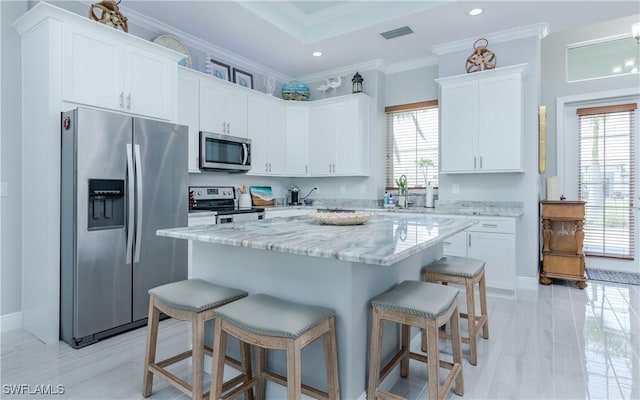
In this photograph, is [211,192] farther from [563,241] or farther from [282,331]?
[563,241]

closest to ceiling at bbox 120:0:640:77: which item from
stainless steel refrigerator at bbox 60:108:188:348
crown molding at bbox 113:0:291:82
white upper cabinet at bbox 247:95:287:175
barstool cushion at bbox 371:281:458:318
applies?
crown molding at bbox 113:0:291:82

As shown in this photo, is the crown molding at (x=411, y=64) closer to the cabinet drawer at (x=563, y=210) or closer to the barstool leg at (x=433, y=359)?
the cabinet drawer at (x=563, y=210)

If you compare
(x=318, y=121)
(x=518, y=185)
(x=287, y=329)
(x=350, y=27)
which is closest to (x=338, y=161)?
(x=318, y=121)

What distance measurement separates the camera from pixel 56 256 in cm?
262

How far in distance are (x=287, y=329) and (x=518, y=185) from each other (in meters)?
3.63

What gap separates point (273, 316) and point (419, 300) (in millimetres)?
689

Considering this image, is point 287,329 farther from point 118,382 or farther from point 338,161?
point 338,161

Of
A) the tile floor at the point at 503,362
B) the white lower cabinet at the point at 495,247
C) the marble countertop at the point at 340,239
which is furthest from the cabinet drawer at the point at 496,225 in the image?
the marble countertop at the point at 340,239

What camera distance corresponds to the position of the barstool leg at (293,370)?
4.39ft

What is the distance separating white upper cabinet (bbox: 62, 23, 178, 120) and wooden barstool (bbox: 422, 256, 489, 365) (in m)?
2.62

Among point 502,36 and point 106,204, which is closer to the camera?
point 106,204

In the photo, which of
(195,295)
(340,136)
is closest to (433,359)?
(195,295)

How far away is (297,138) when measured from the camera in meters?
5.21

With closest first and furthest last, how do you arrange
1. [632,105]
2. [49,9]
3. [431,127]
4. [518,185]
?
[49,9], [518,185], [632,105], [431,127]
